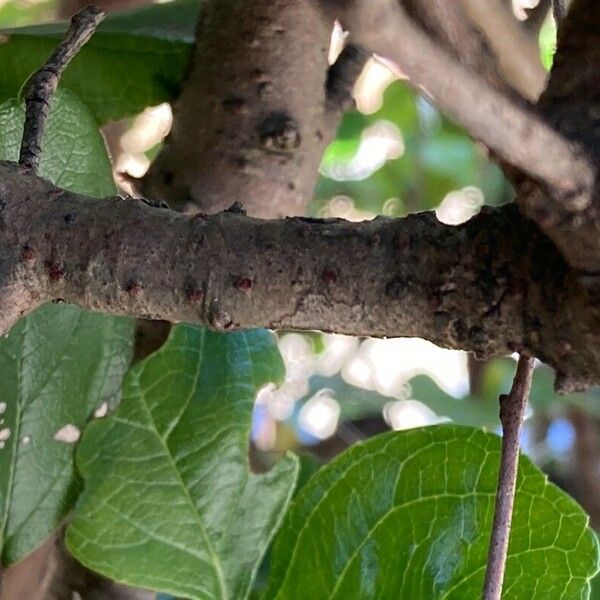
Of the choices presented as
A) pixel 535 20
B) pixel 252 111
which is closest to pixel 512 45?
pixel 535 20

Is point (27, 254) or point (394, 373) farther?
point (394, 373)

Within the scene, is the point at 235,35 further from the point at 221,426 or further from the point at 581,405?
the point at 581,405

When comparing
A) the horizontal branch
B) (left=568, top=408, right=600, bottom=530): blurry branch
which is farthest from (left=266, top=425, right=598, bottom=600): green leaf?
(left=568, top=408, right=600, bottom=530): blurry branch

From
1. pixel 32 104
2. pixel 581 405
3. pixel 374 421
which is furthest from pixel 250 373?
A: pixel 374 421

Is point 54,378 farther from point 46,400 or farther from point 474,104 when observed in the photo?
point 474,104

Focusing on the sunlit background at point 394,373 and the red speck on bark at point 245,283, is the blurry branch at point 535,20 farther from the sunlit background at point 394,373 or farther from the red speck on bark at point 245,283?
the sunlit background at point 394,373

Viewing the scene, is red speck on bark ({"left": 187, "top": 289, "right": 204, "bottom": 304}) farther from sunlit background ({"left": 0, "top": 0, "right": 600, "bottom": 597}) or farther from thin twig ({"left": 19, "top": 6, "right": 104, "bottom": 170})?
sunlit background ({"left": 0, "top": 0, "right": 600, "bottom": 597})

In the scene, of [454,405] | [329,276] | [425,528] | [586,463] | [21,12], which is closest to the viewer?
[329,276]
